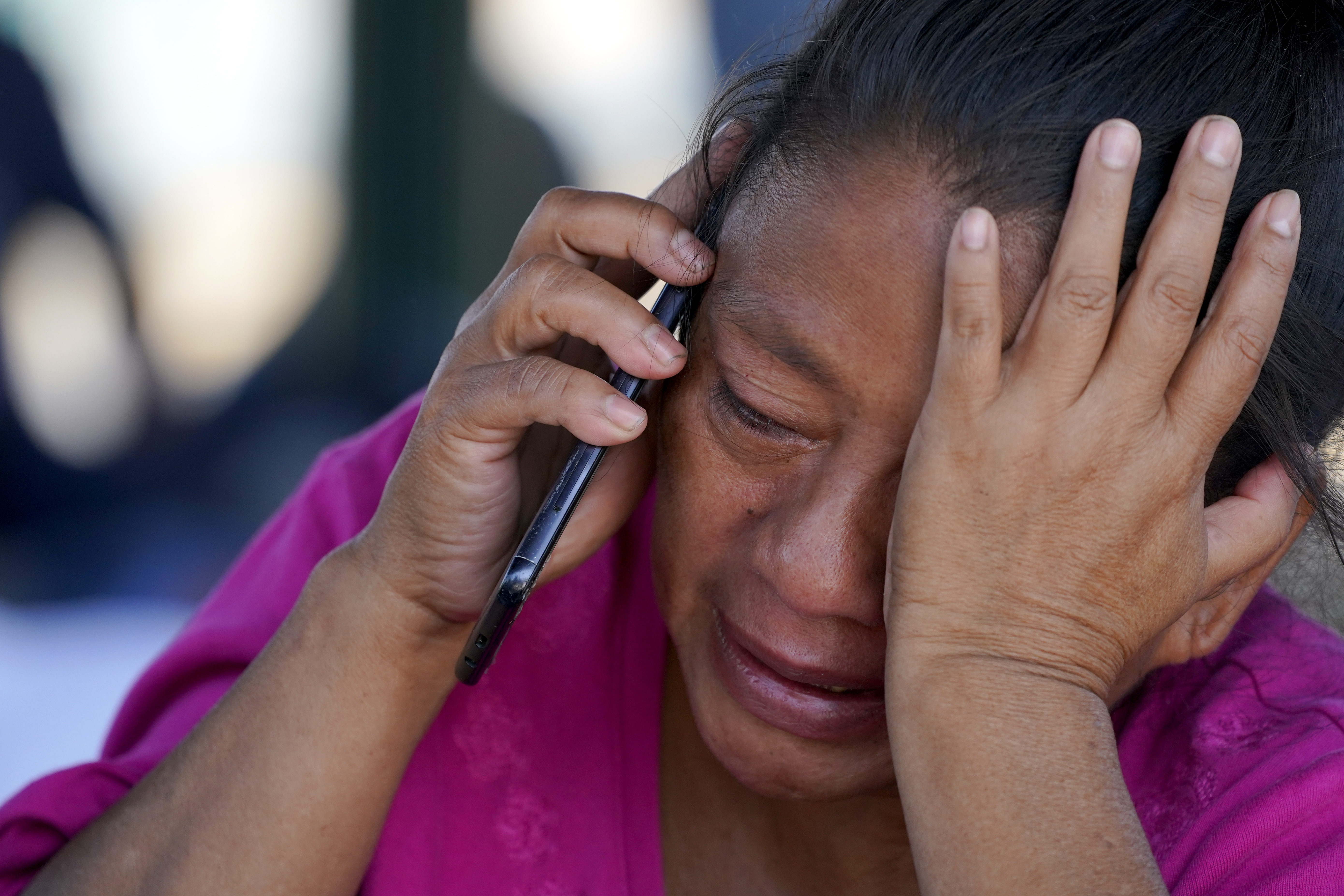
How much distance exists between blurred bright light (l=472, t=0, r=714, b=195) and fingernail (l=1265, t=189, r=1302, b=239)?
8.93 feet

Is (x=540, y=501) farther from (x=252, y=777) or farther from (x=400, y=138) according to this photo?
(x=400, y=138)

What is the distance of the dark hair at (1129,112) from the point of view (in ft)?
3.58

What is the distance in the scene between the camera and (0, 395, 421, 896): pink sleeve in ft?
4.85

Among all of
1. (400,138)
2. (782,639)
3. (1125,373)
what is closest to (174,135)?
(400,138)

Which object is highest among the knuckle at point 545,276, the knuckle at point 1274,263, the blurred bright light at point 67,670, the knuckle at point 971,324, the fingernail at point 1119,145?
the fingernail at point 1119,145

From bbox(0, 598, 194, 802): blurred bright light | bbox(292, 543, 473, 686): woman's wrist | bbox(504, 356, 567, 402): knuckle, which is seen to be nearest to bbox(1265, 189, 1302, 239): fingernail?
bbox(504, 356, 567, 402): knuckle

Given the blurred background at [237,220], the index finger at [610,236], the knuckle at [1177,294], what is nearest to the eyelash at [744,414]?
the index finger at [610,236]

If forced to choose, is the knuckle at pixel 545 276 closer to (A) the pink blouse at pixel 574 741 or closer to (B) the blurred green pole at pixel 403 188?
(A) the pink blouse at pixel 574 741

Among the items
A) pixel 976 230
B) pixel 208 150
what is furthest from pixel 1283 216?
pixel 208 150

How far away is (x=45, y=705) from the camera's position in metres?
2.95

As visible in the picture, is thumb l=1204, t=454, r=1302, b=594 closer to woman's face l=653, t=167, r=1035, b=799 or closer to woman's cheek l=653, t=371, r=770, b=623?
woman's face l=653, t=167, r=1035, b=799

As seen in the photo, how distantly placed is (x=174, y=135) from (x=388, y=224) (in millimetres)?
678

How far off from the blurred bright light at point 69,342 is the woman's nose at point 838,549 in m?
3.04

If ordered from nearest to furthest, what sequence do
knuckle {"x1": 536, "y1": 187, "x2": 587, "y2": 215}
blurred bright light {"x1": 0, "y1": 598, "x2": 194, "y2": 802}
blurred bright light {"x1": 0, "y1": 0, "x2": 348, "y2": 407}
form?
knuckle {"x1": 536, "y1": 187, "x2": 587, "y2": 215} → blurred bright light {"x1": 0, "y1": 598, "x2": 194, "y2": 802} → blurred bright light {"x1": 0, "y1": 0, "x2": 348, "y2": 407}
